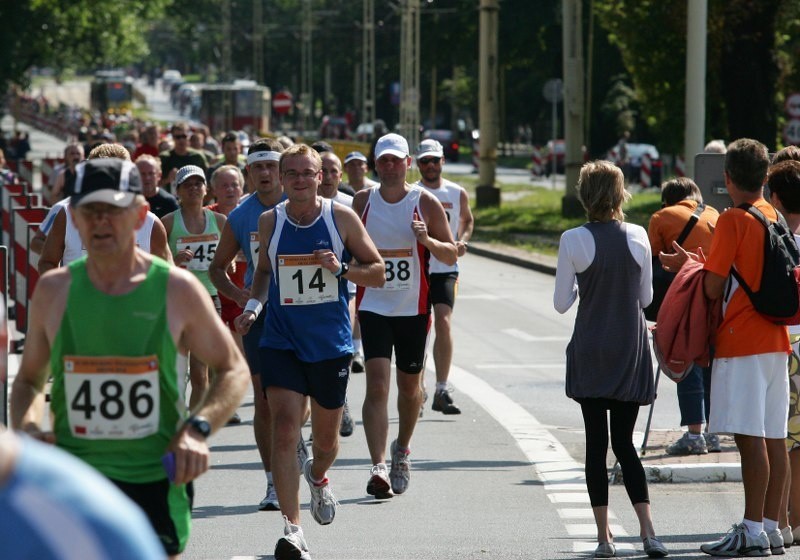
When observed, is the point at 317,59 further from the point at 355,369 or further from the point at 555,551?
the point at 555,551

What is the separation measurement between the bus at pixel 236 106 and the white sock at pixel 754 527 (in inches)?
2687

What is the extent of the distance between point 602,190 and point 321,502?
204 centimetres

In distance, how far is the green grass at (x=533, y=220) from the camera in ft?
101

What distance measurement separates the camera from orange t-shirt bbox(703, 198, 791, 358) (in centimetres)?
714

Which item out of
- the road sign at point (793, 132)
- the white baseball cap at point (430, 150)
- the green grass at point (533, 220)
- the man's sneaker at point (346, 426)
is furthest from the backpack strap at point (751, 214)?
the road sign at point (793, 132)

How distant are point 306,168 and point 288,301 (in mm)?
623

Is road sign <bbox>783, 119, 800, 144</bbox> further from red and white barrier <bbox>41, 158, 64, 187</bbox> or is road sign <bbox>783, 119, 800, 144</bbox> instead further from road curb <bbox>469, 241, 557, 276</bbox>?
red and white barrier <bbox>41, 158, 64, 187</bbox>

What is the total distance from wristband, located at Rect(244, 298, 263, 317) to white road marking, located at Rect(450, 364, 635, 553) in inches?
73.6

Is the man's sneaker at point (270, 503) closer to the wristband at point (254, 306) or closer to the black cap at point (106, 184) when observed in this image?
the wristband at point (254, 306)

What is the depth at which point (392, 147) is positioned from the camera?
29.5 ft

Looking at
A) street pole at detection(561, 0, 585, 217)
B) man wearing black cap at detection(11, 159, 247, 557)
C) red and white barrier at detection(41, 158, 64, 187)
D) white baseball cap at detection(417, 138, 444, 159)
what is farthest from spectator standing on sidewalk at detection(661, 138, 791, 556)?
street pole at detection(561, 0, 585, 217)

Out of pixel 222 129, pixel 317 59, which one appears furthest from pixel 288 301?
pixel 317 59

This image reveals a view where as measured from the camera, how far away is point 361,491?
905cm

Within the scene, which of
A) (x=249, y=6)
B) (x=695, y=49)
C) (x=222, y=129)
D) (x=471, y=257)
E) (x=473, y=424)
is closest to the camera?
(x=473, y=424)
